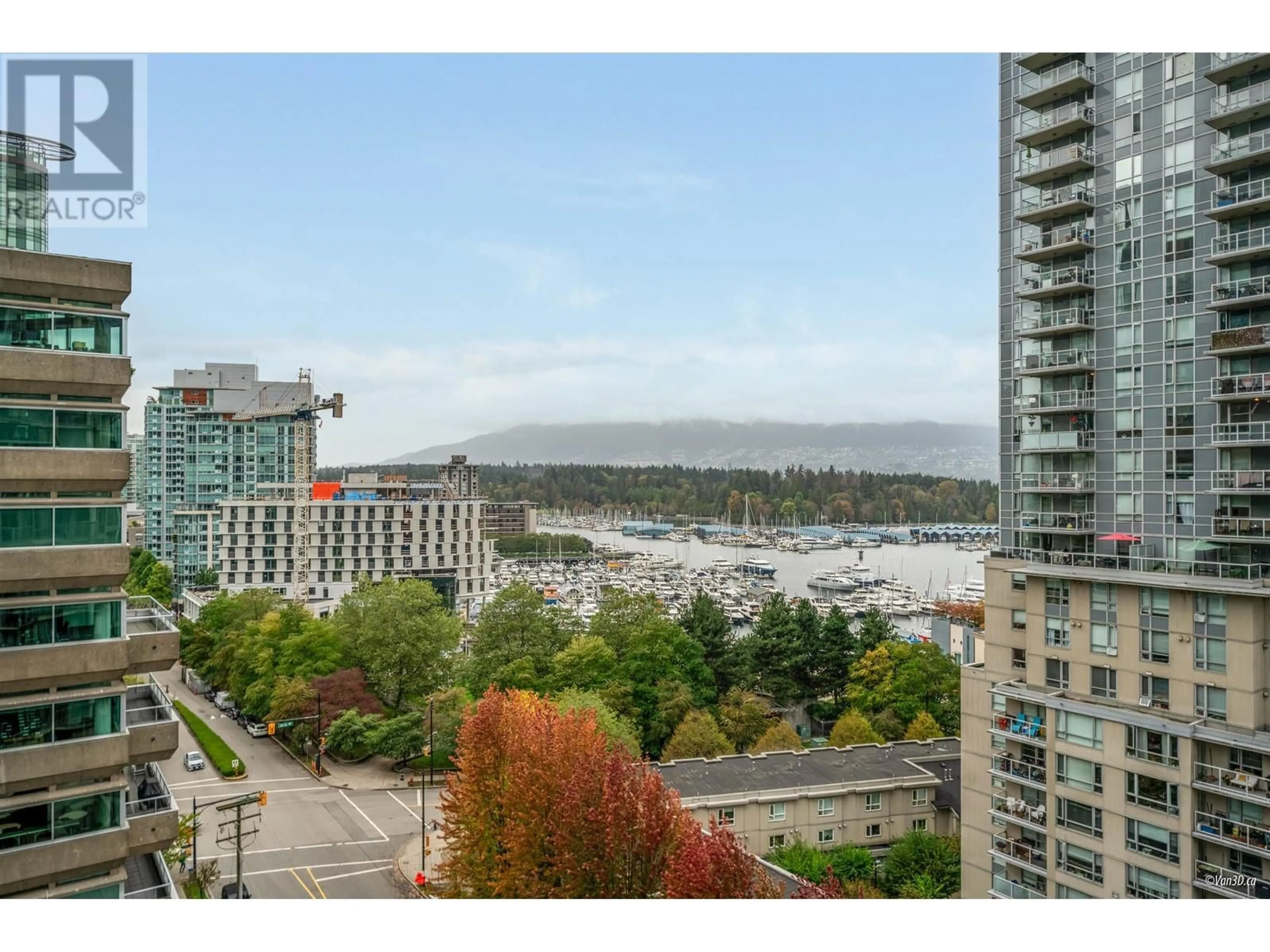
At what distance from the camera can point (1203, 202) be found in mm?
8914

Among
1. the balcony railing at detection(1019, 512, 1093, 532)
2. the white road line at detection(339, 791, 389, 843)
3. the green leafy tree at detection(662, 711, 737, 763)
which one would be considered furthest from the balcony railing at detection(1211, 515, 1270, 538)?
the white road line at detection(339, 791, 389, 843)

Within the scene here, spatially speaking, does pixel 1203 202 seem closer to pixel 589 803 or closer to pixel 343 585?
pixel 589 803

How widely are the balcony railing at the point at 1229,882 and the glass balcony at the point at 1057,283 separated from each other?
244 inches

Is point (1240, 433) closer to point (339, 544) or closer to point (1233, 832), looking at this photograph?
point (1233, 832)

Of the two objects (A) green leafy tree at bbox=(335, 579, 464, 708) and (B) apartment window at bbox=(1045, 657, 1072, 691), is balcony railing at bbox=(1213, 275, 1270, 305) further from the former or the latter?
(A) green leafy tree at bbox=(335, 579, 464, 708)

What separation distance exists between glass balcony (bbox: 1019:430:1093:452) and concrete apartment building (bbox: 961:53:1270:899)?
0.02m

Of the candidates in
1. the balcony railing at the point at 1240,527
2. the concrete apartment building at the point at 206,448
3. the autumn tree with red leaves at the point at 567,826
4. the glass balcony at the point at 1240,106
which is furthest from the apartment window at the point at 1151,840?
the concrete apartment building at the point at 206,448

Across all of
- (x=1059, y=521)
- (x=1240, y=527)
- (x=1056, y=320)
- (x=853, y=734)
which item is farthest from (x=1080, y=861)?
(x=853, y=734)

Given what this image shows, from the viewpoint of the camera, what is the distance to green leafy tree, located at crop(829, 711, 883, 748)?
18.1m

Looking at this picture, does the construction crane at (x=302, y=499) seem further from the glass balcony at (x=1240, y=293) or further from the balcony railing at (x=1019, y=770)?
the glass balcony at (x=1240, y=293)

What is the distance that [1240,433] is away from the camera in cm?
861

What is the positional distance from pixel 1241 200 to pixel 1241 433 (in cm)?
233

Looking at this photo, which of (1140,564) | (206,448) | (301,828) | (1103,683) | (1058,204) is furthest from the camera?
(206,448)

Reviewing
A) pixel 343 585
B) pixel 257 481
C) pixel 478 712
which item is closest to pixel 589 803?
pixel 478 712
